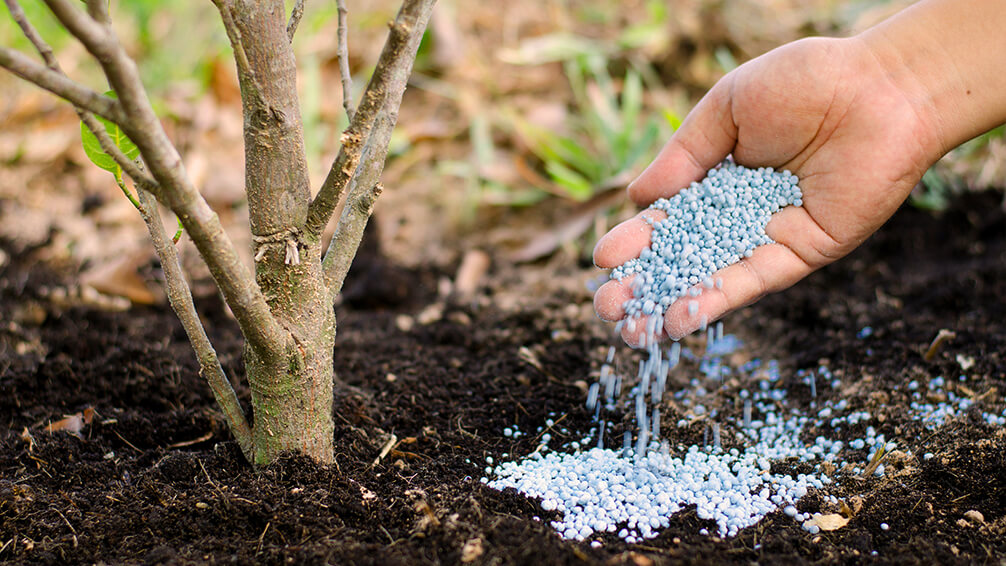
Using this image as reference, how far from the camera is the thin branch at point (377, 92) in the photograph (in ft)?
3.97

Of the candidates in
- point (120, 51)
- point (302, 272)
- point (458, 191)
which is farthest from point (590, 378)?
point (458, 191)

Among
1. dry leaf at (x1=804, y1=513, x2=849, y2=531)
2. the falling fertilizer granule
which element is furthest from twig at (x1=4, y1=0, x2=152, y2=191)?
dry leaf at (x1=804, y1=513, x2=849, y2=531)

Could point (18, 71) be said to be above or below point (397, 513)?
above

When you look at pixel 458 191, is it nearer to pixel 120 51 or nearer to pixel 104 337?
pixel 104 337

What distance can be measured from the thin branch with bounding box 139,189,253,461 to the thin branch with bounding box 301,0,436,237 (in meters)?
0.28

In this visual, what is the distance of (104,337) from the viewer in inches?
83.9

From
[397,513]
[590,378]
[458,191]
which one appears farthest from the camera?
[458,191]

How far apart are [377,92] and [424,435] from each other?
838mm

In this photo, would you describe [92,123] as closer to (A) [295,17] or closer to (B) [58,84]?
(B) [58,84]

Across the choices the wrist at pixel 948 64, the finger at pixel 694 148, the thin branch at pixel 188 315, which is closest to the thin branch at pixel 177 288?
the thin branch at pixel 188 315

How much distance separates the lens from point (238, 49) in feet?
4.00

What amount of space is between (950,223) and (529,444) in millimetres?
2277

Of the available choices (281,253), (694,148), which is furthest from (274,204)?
(694,148)

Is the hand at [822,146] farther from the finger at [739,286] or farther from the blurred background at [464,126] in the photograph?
the blurred background at [464,126]
